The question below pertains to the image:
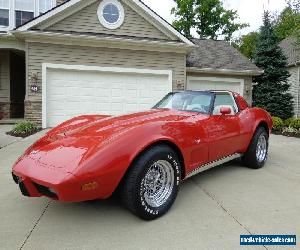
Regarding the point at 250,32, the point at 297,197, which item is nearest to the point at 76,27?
the point at 297,197

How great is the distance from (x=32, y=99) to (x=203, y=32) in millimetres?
26791

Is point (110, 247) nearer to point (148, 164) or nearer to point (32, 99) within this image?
point (148, 164)

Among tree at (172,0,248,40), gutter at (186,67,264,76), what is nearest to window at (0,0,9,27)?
gutter at (186,67,264,76)

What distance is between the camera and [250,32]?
3706cm

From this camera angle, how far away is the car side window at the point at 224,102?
170 inches

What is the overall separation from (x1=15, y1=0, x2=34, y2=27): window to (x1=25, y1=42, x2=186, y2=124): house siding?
3876 millimetres

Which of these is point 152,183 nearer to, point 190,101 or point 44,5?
point 190,101

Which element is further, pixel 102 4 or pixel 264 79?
pixel 264 79

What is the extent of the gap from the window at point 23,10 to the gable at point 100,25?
369 centimetres

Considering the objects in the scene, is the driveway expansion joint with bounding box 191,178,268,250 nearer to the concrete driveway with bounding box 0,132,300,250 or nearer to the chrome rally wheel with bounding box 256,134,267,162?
the concrete driveway with bounding box 0,132,300,250

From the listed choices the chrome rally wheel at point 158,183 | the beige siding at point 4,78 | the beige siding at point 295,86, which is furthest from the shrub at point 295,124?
the beige siding at point 4,78

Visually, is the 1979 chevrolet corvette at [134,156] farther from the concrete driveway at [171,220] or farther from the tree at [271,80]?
the tree at [271,80]

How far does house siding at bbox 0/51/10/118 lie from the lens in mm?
13188

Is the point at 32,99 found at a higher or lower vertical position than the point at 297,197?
higher
